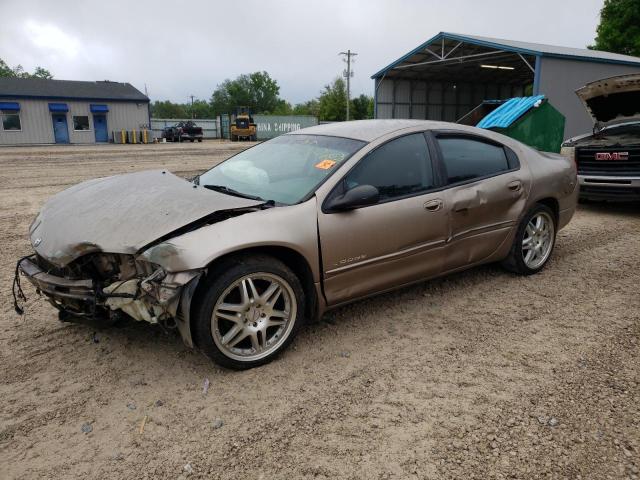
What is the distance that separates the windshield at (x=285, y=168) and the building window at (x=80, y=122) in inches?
1424

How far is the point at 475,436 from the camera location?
2.44 m

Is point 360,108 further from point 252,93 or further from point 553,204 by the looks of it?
point 553,204

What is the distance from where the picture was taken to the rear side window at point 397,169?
3489 millimetres

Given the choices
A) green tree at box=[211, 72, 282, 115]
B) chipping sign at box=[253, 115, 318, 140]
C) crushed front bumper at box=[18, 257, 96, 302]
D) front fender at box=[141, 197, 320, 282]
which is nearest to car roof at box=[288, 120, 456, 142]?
front fender at box=[141, 197, 320, 282]

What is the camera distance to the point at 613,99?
26.7 ft

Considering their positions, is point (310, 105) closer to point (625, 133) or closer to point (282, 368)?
point (625, 133)

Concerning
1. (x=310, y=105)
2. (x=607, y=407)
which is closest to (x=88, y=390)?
(x=607, y=407)

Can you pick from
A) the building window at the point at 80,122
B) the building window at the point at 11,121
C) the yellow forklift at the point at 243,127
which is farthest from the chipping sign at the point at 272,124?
the building window at the point at 11,121

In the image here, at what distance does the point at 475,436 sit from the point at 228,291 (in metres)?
1.57

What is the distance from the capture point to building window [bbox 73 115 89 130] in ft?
116

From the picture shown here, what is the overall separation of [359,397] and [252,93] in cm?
9162

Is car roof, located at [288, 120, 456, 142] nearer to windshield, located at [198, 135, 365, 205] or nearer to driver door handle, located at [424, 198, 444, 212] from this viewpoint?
windshield, located at [198, 135, 365, 205]

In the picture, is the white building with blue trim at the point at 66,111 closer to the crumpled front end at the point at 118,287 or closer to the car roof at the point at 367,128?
the car roof at the point at 367,128

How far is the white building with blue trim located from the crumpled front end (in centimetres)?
3651
